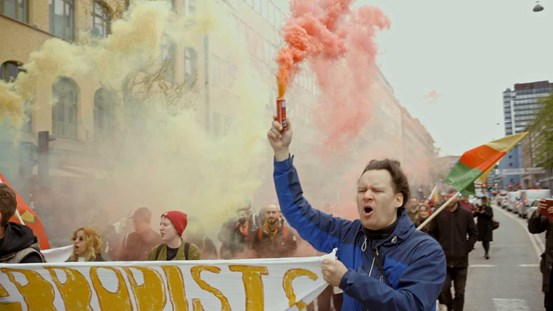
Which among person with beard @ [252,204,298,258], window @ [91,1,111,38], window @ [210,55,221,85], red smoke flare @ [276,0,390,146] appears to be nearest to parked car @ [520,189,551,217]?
red smoke flare @ [276,0,390,146]

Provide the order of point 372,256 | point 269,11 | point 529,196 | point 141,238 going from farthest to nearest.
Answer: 1. point 529,196
2. point 269,11
3. point 141,238
4. point 372,256

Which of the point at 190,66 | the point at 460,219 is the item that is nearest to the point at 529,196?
the point at 190,66

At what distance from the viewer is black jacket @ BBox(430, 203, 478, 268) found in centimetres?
715

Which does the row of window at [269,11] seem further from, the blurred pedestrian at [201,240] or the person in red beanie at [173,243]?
the person in red beanie at [173,243]

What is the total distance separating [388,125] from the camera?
2245 cm

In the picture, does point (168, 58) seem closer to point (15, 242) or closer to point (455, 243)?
point (455, 243)

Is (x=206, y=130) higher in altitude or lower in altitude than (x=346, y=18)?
lower

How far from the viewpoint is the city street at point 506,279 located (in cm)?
838

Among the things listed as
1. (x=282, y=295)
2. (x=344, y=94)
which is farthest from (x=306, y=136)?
(x=282, y=295)

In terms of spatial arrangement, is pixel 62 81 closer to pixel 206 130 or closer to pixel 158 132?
pixel 158 132

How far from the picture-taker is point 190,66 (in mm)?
13688

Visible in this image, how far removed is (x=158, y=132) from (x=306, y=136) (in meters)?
4.57

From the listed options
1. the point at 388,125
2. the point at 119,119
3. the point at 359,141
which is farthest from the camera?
the point at 388,125

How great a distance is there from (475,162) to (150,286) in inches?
186
